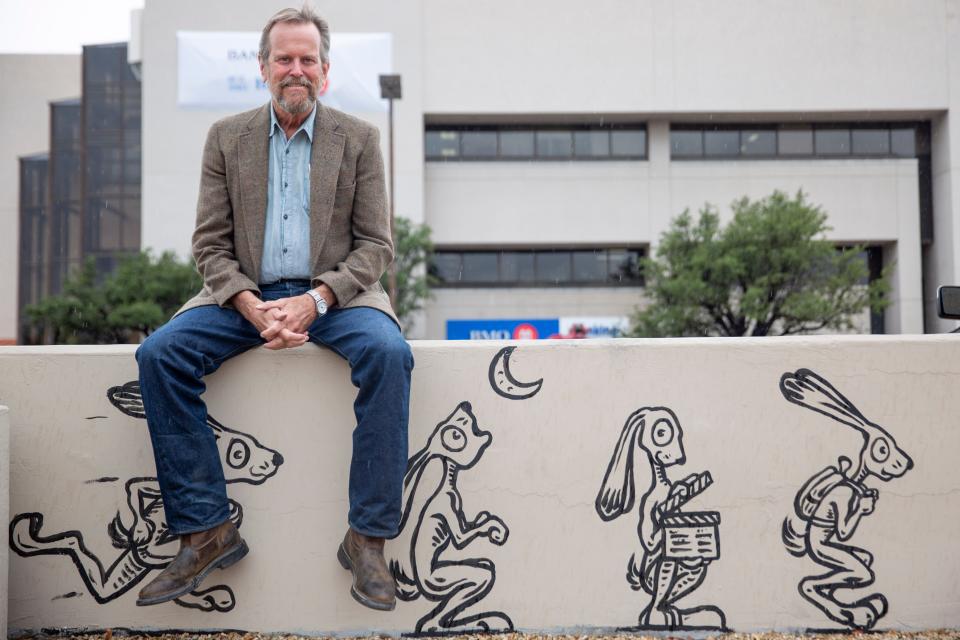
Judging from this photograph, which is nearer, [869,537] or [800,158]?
[869,537]

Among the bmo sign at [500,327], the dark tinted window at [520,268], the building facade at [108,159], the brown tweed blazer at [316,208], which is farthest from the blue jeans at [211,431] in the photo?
the building facade at [108,159]

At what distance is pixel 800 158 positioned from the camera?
107ft

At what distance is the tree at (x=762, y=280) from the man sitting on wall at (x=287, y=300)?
23422mm

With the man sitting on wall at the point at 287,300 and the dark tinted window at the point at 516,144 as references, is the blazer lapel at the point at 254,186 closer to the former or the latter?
the man sitting on wall at the point at 287,300

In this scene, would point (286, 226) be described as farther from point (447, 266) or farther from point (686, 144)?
point (686, 144)

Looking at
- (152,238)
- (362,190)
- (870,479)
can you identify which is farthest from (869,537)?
(152,238)

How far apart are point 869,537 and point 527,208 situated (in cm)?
2973

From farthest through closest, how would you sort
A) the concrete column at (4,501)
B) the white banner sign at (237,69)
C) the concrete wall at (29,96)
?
the concrete wall at (29,96) < the white banner sign at (237,69) < the concrete column at (4,501)

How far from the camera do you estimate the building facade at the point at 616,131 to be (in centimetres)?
3064

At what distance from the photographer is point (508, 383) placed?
8.63 feet

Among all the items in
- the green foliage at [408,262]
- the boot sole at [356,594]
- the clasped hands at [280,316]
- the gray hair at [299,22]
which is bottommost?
the boot sole at [356,594]

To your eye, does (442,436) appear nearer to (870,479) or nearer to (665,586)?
(665,586)

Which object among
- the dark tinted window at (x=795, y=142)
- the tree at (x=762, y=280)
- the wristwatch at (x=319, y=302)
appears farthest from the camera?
the dark tinted window at (x=795, y=142)

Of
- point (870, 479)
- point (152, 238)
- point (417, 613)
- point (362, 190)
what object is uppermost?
point (152, 238)
